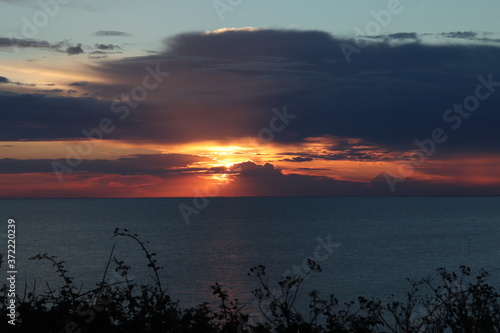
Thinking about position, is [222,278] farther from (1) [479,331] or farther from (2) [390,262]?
(1) [479,331]

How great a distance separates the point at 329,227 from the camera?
162 metres

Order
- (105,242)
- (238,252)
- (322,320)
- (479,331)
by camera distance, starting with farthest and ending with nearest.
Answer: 1. (105,242)
2. (238,252)
3. (322,320)
4. (479,331)

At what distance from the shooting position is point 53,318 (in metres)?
8.27

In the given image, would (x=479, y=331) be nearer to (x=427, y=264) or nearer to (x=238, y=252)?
(x=427, y=264)

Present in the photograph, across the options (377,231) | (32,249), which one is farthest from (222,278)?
(377,231)

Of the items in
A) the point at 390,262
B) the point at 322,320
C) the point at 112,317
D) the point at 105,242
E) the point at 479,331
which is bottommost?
the point at 479,331

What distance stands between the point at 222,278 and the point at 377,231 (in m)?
88.2

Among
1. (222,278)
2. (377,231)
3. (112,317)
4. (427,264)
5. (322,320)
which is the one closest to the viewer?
(112,317)

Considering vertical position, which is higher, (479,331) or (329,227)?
(329,227)

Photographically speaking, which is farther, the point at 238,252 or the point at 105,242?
the point at 105,242

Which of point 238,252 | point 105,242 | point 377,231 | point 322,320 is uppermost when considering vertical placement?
point 377,231

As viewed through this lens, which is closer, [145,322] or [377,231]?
[145,322]

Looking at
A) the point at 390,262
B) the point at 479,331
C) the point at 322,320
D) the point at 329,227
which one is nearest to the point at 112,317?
the point at 479,331

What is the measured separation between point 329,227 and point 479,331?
156441mm
